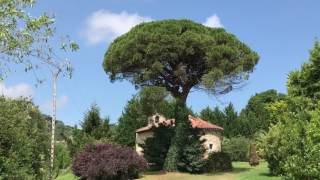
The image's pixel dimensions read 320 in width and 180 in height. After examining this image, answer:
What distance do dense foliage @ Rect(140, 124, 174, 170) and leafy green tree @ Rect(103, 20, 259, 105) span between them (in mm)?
2472

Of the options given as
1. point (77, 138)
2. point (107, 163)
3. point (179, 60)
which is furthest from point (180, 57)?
point (77, 138)

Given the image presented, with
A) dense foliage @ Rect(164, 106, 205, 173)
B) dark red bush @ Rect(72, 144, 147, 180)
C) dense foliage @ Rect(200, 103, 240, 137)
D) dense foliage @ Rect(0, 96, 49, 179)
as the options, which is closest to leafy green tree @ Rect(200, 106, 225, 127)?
dense foliage @ Rect(200, 103, 240, 137)

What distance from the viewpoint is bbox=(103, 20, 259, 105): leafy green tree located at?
38688mm

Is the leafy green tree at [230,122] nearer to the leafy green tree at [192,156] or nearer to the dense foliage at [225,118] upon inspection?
the dense foliage at [225,118]

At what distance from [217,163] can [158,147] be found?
422 cm

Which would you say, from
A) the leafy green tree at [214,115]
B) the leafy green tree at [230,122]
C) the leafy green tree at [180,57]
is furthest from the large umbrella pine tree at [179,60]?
the leafy green tree at [214,115]

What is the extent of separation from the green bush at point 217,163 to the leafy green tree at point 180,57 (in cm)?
444

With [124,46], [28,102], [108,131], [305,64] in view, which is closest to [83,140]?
[108,131]

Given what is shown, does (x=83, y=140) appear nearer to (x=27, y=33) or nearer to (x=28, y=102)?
(x=28, y=102)

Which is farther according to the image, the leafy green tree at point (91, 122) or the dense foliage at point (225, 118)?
the dense foliage at point (225, 118)

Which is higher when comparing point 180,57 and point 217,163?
point 180,57

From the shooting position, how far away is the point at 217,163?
3981 centimetres

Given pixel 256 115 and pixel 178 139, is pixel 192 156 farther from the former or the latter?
pixel 256 115

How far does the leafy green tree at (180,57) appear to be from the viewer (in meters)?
38.7
